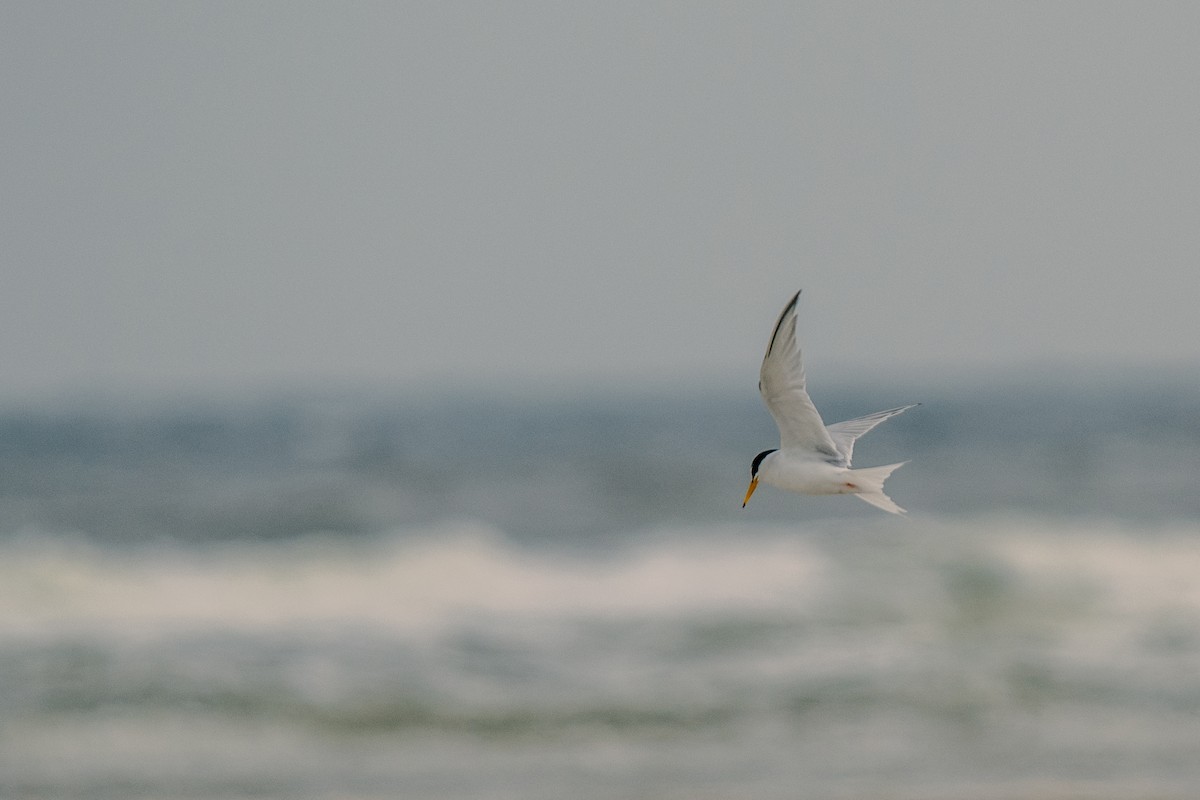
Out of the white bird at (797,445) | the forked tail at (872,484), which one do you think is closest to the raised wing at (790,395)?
the white bird at (797,445)

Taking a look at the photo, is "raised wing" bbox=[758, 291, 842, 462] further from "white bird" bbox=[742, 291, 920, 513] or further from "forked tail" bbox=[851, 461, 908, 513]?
"forked tail" bbox=[851, 461, 908, 513]

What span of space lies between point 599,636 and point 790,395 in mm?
6324

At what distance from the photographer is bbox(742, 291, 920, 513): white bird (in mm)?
4980

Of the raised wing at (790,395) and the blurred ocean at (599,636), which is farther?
the blurred ocean at (599,636)

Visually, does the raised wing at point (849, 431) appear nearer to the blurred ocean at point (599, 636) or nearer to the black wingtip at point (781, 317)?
the black wingtip at point (781, 317)

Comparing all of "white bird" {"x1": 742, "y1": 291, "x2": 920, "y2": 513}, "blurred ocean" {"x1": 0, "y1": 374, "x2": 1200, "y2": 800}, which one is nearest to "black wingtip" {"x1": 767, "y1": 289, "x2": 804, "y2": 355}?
"white bird" {"x1": 742, "y1": 291, "x2": 920, "y2": 513}

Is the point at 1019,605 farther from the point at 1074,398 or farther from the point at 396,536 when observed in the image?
the point at 1074,398

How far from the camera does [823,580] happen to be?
12539 mm

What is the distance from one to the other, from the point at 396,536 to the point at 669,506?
3630 millimetres

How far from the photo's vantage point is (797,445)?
5.43 m

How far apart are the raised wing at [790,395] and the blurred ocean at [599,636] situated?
3.20 metres

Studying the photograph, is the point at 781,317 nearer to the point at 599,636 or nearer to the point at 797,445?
the point at 797,445

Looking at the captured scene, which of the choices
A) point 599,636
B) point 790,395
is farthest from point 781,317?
point 599,636

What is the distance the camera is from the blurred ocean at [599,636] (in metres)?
8.54
